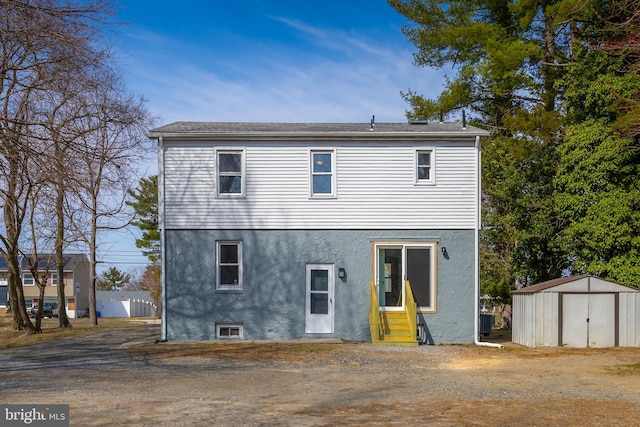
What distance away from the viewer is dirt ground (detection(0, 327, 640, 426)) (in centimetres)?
832

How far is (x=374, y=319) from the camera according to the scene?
1698 cm

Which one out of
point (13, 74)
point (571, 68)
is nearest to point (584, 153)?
point (571, 68)

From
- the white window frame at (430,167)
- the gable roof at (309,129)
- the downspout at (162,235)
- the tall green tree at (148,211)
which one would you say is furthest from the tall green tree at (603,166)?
the tall green tree at (148,211)

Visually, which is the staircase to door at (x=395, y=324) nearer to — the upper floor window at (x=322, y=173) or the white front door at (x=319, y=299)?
the white front door at (x=319, y=299)

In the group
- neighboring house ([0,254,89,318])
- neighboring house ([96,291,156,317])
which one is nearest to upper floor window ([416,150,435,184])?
neighboring house ([0,254,89,318])

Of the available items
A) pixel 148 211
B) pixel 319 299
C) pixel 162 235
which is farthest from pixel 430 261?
pixel 148 211

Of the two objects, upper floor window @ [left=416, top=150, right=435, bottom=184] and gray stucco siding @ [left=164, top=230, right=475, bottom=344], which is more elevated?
upper floor window @ [left=416, top=150, right=435, bottom=184]

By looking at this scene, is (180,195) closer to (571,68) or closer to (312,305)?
(312,305)

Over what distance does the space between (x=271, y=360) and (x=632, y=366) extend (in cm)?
745

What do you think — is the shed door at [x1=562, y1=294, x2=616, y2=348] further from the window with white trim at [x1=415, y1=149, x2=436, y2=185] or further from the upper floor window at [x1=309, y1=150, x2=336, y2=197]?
the upper floor window at [x1=309, y1=150, x2=336, y2=197]

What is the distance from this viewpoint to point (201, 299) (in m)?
17.8

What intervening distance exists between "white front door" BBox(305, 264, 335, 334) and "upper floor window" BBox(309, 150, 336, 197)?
6.72 ft

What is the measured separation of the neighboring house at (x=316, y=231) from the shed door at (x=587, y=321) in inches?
92.9

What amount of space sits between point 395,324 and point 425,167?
14.4 feet
